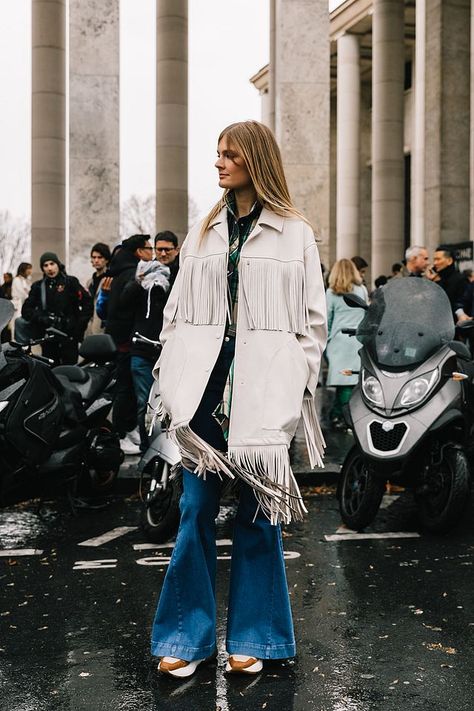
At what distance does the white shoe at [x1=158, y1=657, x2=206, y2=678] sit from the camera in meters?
3.90

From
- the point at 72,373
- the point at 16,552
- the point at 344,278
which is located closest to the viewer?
the point at 16,552

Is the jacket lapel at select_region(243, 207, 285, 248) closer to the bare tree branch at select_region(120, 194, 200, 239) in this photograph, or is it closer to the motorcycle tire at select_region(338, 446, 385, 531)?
the motorcycle tire at select_region(338, 446, 385, 531)

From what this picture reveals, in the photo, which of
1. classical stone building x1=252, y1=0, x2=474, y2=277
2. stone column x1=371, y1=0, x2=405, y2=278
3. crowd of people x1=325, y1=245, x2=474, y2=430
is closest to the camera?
crowd of people x1=325, y1=245, x2=474, y2=430

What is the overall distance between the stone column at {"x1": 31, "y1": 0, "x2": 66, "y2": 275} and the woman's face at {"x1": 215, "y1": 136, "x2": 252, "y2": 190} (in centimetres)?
1765

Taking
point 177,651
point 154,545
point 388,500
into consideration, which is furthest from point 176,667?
point 388,500

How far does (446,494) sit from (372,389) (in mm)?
778

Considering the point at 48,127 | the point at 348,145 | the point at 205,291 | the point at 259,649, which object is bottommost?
the point at 259,649

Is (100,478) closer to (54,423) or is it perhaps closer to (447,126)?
(54,423)

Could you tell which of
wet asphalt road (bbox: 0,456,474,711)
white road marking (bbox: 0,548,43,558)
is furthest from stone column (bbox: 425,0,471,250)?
white road marking (bbox: 0,548,43,558)

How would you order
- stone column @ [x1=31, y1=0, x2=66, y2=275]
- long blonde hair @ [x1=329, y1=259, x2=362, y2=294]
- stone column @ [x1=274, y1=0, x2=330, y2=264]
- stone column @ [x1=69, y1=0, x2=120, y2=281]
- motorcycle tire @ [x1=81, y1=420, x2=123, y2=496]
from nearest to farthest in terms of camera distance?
motorcycle tire @ [x1=81, y1=420, x2=123, y2=496] → long blonde hair @ [x1=329, y1=259, x2=362, y2=294] → stone column @ [x1=274, y1=0, x2=330, y2=264] → stone column @ [x1=69, y1=0, x2=120, y2=281] → stone column @ [x1=31, y1=0, x2=66, y2=275]

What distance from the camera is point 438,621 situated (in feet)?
15.5

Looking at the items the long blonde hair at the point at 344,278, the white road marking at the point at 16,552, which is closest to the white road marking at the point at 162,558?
the white road marking at the point at 16,552

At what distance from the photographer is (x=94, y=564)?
590 centimetres

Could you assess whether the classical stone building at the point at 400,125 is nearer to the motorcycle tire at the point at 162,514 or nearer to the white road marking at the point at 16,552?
the motorcycle tire at the point at 162,514
